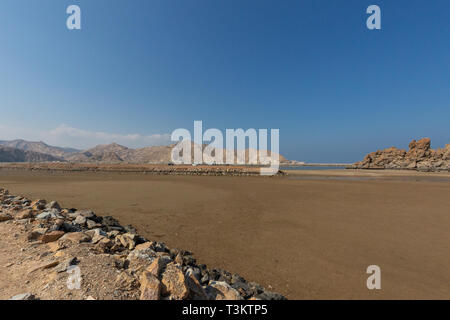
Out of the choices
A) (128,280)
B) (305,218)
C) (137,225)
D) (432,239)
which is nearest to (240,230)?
(305,218)

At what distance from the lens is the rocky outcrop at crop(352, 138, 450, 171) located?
199ft

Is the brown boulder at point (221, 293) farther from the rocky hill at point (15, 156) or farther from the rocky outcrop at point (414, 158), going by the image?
the rocky hill at point (15, 156)

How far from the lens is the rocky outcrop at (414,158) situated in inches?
2389

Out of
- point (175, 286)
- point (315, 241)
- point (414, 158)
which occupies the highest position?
point (414, 158)

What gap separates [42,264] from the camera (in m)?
3.53

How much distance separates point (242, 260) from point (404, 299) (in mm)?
3514

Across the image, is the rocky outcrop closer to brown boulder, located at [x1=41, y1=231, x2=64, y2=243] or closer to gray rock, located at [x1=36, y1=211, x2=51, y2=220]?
brown boulder, located at [x1=41, y1=231, x2=64, y2=243]

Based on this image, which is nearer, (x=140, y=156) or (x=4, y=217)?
(x=4, y=217)

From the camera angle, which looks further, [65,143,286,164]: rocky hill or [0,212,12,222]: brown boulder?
[65,143,286,164]: rocky hill

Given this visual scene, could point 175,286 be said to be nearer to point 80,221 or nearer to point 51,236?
point 51,236

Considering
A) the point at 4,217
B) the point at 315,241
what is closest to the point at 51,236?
the point at 4,217

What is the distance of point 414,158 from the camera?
225ft

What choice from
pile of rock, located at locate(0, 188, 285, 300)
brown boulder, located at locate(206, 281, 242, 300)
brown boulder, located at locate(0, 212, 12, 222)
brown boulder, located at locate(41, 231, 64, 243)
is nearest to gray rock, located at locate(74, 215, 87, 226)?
pile of rock, located at locate(0, 188, 285, 300)

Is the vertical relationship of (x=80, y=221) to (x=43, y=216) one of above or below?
below
